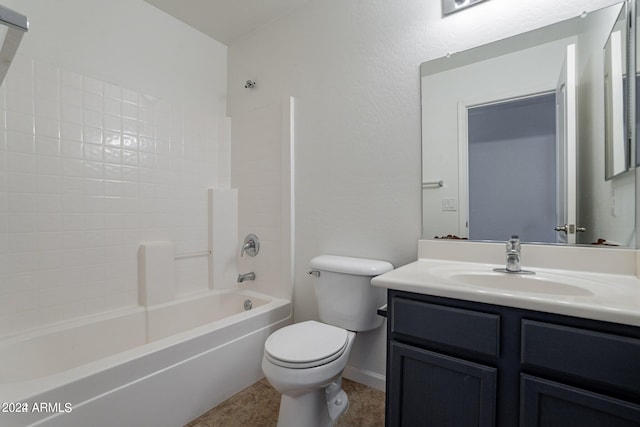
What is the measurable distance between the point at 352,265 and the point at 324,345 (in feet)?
1.48

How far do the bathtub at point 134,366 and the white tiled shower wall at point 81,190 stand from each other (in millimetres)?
150

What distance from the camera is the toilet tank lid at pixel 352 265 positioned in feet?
5.15

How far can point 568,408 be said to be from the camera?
81 centimetres

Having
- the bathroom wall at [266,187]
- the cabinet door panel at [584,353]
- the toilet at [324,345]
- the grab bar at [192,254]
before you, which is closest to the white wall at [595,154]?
the cabinet door panel at [584,353]

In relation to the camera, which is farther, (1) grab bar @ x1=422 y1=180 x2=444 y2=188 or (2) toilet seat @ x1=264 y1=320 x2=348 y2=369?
(1) grab bar @ x1=422 y1=180 x2=444 y2=188

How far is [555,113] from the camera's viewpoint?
1.27 meters

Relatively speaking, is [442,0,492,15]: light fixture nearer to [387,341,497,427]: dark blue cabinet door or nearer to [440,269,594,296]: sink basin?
[440,269,594,296]: sink basin

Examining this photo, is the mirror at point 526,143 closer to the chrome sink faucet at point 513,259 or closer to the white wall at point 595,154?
the white wall at point 595,154

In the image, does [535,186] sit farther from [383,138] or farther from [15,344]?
[15,344]

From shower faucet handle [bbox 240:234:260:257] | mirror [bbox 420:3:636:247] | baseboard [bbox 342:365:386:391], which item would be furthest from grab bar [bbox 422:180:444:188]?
shower faucet handle [bbox 240:234:260:257]

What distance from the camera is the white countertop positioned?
772mm

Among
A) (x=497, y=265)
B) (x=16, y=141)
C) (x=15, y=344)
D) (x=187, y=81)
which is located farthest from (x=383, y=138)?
(x=15, y=344)

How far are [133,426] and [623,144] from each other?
230cm

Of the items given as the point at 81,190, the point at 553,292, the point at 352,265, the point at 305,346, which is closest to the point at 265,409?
the point at 305,346
